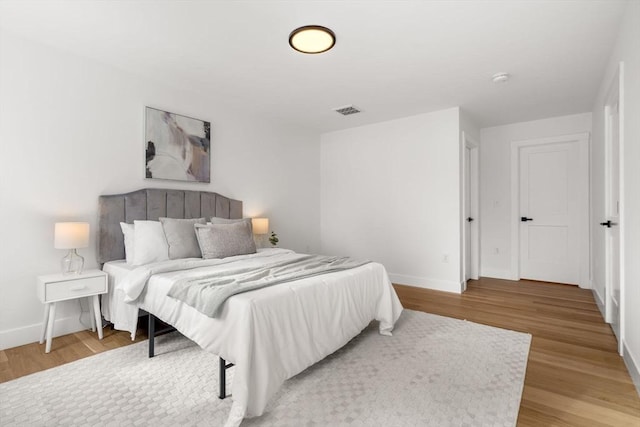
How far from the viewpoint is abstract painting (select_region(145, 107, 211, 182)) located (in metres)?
3.36

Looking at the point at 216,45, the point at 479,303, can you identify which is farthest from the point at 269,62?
the point at 479,303

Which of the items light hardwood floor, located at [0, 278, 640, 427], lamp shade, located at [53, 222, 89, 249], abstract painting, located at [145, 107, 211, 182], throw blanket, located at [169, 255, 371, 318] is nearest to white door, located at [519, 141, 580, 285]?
light hardwood floor, located at [0, 278, 640, 427]

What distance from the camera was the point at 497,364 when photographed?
2.25 metres

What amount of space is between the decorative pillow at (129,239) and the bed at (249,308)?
9 centimetres

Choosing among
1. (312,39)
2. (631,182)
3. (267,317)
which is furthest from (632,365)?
(312,39)

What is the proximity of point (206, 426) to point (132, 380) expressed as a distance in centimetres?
78

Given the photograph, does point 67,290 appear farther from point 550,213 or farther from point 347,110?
point 550,213

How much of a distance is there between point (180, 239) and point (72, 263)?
3.04 feet

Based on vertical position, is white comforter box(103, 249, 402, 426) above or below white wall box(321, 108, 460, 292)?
below

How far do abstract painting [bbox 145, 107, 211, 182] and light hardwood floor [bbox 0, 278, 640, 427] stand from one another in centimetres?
171

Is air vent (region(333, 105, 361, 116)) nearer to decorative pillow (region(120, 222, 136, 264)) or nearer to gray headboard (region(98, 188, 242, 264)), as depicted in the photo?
gray headboard (region(98, 188, 242, 264))

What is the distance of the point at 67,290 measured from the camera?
8.25 ft

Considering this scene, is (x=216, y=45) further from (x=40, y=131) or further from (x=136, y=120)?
(x=40, y=131)

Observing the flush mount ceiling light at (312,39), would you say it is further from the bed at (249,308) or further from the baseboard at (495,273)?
the baseboard at (495,273)
